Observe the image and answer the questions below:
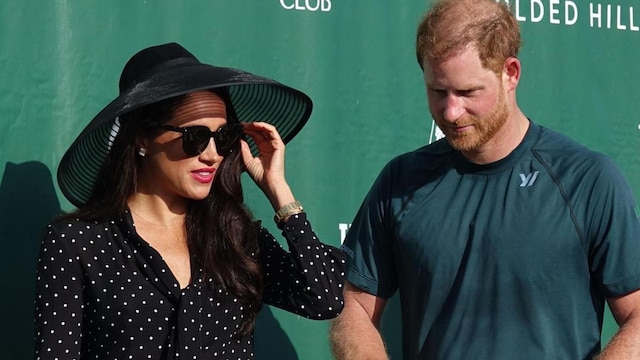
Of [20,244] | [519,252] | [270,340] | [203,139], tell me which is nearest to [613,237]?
[519,252]

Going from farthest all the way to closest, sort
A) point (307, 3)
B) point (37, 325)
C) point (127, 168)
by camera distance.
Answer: point (307, 3)
point (127, 168)
point (37, 325)

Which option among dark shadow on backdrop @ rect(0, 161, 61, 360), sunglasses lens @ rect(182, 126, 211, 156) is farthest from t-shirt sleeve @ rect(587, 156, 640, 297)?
dark shadow on backdrop @ rect(0, 161, 61, 360)

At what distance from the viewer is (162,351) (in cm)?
289

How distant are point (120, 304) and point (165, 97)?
0.50m

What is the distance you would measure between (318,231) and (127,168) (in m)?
1.01

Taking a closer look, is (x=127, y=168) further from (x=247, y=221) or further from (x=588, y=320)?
(x=588, y=320)

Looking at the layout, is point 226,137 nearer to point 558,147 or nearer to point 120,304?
point 120,304

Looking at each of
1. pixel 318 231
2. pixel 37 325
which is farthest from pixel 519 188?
pixel 37 325

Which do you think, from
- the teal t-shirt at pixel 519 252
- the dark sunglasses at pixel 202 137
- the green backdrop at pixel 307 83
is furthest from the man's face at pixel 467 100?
the green backdrop at pixel 307 83

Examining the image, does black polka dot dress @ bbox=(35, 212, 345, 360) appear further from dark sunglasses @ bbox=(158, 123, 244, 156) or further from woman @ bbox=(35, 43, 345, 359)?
dark sunglasses @ bbox=(158, 123, 244, 156)

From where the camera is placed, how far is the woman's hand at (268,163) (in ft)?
10.5

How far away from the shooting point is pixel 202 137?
2.94 m

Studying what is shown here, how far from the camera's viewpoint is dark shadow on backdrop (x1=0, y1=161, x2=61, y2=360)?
11.2 ft

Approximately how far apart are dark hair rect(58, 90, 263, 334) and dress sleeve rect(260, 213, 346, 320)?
0.07 m
